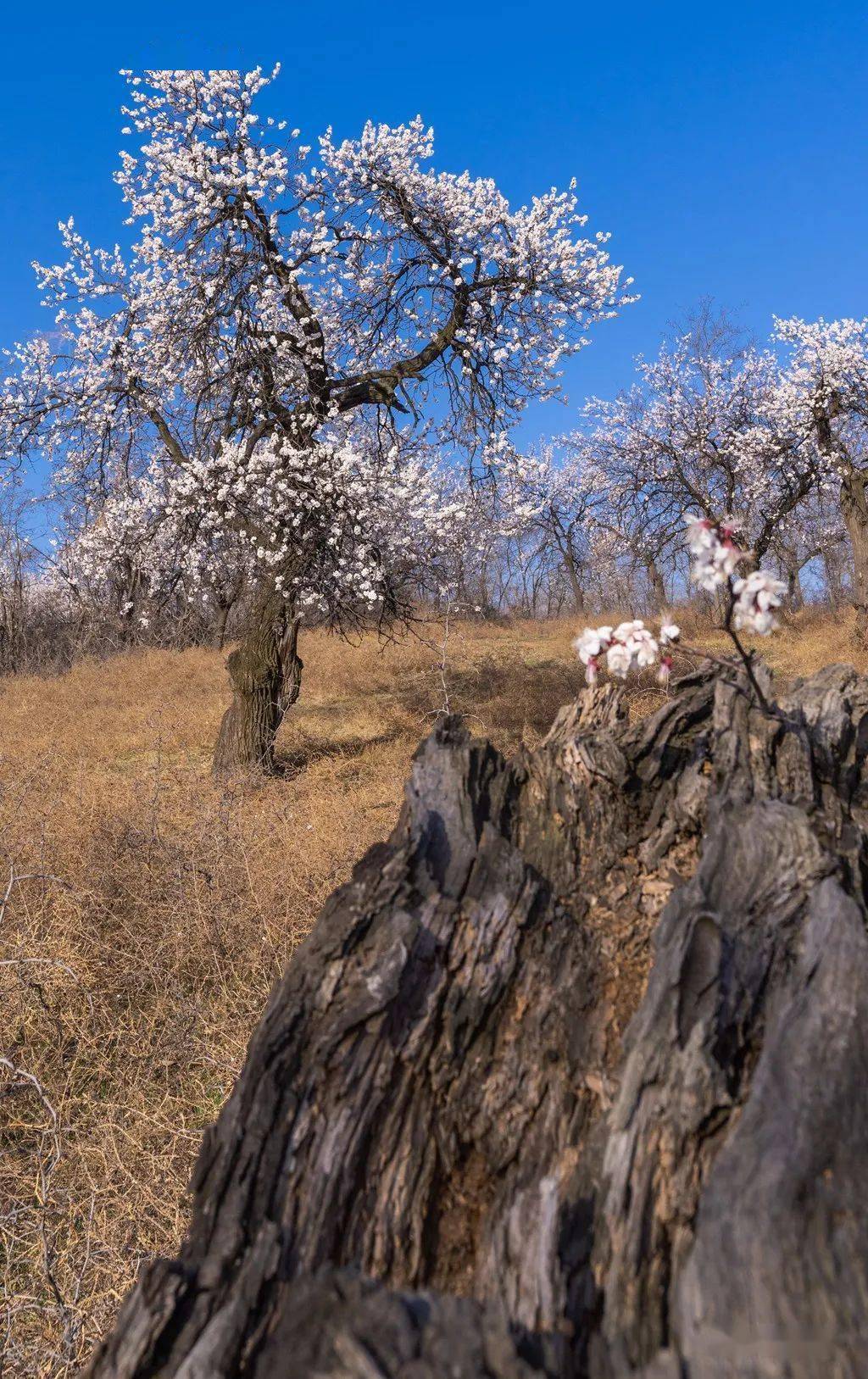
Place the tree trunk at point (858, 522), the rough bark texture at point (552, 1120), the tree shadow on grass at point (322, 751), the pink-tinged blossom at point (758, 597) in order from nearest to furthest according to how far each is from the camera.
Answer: the rough bark texture at point (552, 1120), the pink-tinged blossom at point (758, 597), the tree shadow on grass at point (322, 751), the tree trunk at point (858, 522)

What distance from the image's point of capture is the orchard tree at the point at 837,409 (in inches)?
712

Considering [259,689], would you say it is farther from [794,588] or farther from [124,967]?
[794,588]

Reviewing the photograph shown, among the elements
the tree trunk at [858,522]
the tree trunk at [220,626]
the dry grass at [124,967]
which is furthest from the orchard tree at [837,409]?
the tree trunk at [220,626]

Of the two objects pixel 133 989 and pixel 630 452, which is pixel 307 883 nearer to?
pixel 133 989

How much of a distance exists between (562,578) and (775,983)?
53259 millimetres

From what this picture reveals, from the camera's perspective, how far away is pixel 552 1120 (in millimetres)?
1896

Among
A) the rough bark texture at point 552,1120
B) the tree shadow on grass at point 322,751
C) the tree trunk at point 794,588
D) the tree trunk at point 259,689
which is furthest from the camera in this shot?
the tree trunk at point 794,588

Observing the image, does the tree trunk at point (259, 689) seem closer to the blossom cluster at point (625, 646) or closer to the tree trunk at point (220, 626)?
the blossom cluster at point (625, 646)

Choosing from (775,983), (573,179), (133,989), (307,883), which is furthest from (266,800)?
(573,179)

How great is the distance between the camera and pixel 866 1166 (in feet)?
4.76

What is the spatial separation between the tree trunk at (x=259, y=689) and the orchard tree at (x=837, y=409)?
1240cm

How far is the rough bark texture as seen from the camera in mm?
1283

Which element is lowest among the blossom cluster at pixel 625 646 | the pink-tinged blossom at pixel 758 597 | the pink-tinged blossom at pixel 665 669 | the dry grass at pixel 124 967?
the dry grass at pixel 124 967

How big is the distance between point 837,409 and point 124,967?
18.9 meters
